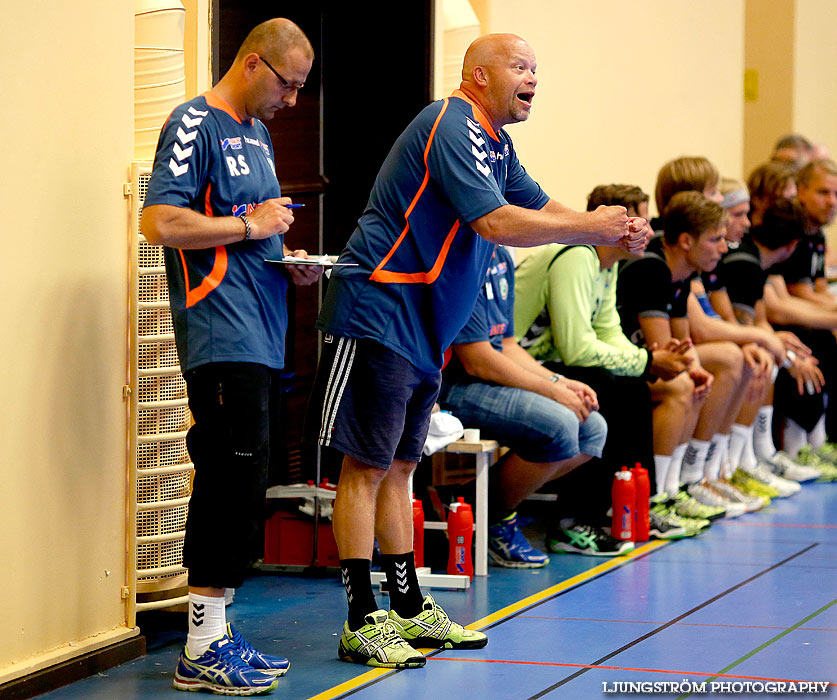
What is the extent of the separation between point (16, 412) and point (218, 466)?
1.92ft

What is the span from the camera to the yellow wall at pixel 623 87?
317 inches

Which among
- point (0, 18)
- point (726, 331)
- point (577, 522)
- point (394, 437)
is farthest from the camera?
point (726, 331)

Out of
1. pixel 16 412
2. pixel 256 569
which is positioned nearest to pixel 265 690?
pixel 16 412

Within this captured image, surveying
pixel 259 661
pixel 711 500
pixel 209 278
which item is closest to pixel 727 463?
pixel 711 500

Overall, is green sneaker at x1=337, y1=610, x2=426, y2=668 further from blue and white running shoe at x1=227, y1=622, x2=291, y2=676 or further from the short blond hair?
the short blond hair

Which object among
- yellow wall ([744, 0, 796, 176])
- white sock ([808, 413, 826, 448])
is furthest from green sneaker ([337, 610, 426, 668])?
yellow wall ([744, 0, 796, 176])

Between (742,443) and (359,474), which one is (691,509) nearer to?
(742,443)

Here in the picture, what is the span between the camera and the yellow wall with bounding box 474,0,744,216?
805 cm

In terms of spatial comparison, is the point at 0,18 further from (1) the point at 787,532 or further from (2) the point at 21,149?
(1) the point at 787,532

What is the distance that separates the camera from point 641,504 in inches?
247

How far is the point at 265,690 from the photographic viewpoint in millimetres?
3785

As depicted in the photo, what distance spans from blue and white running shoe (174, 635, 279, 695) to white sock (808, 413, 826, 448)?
18.8 ft

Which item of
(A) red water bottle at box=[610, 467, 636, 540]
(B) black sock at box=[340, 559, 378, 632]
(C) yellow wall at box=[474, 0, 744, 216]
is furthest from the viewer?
(C) yellow wall at box=[474, 0, 744, 216]

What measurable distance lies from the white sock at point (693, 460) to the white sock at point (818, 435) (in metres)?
2.01
